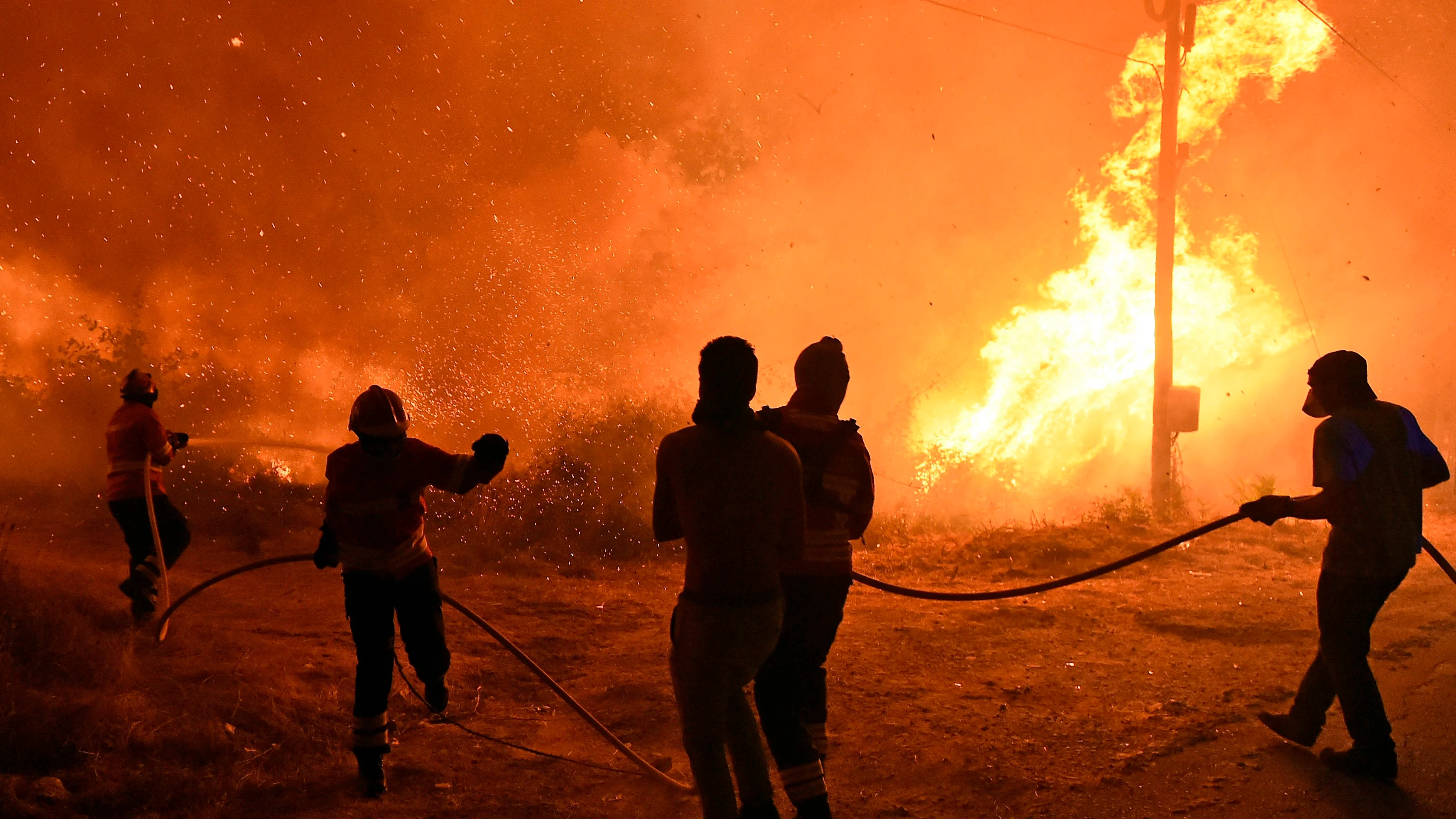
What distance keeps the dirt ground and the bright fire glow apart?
6252 mm

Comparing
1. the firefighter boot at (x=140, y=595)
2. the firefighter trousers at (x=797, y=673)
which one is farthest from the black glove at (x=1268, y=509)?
the firefighter boot at (x=140, y=595)

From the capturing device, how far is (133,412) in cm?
622

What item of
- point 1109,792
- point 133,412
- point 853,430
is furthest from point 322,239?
point 1109,792

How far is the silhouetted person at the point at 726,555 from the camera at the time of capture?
2.77 meters

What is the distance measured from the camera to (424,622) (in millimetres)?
4074

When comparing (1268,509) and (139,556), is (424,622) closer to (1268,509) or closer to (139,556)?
(139,556)

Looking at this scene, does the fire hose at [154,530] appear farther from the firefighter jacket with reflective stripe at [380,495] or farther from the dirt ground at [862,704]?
the firefighter jacket with reflective stripe at [380,495]

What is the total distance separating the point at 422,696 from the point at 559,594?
297 cm

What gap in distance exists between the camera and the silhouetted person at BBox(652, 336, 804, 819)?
2770 mm

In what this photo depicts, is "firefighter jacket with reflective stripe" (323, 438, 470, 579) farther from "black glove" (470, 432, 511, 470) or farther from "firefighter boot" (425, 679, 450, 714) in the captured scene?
"firefighter boot" (425, 679, 450, 714)

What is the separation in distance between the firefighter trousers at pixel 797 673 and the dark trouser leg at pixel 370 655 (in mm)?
1713

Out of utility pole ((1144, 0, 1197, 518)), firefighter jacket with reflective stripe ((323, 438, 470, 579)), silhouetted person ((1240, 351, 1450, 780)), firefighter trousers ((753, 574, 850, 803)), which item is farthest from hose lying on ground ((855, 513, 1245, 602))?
utility pole ((1144, 0, 1197, 518))

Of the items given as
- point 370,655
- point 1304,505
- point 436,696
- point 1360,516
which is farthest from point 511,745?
point 1360,516

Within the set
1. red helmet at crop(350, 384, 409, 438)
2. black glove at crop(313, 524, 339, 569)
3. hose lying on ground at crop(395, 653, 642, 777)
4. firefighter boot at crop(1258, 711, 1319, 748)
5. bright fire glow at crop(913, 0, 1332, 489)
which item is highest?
bright fire glow at crop(913, 0, 1332, 489)
